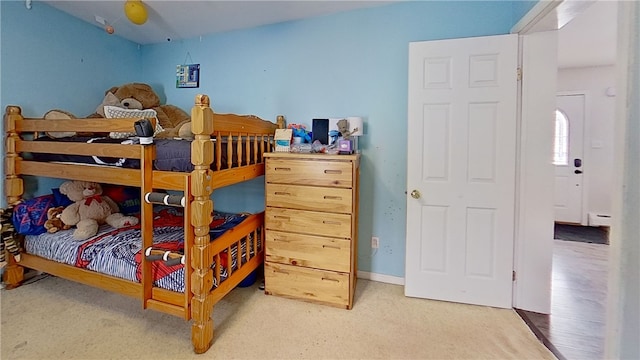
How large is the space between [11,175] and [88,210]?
2.32 ft

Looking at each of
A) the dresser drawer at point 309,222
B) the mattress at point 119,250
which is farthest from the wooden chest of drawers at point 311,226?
the mattress at point 119,250

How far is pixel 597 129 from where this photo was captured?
4410 mm

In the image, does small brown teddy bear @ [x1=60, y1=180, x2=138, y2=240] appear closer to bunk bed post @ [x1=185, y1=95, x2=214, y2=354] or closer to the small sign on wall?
bunk bed post @ [x1=185, y1=95, x2=214, y2=354]

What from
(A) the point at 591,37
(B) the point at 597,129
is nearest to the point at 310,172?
(A) the point at 591,37

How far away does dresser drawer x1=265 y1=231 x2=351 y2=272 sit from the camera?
216 centimetres

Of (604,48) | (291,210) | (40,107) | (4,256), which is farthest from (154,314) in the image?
(604,48)

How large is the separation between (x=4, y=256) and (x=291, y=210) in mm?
2339

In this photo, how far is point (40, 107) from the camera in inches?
101

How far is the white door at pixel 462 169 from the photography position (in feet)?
7.00

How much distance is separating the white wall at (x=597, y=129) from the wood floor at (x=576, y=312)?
1678mm

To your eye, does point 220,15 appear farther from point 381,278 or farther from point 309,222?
point 381,278

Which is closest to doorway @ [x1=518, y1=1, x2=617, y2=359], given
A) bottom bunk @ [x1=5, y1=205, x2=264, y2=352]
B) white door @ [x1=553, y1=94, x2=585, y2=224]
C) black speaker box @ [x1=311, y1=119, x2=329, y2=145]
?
white door @ [x1=553, y1=94, x2=585, y2=224]

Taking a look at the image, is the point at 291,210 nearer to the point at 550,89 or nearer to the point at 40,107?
the point at 550,89

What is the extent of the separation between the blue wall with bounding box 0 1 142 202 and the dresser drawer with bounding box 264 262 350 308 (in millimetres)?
2252
